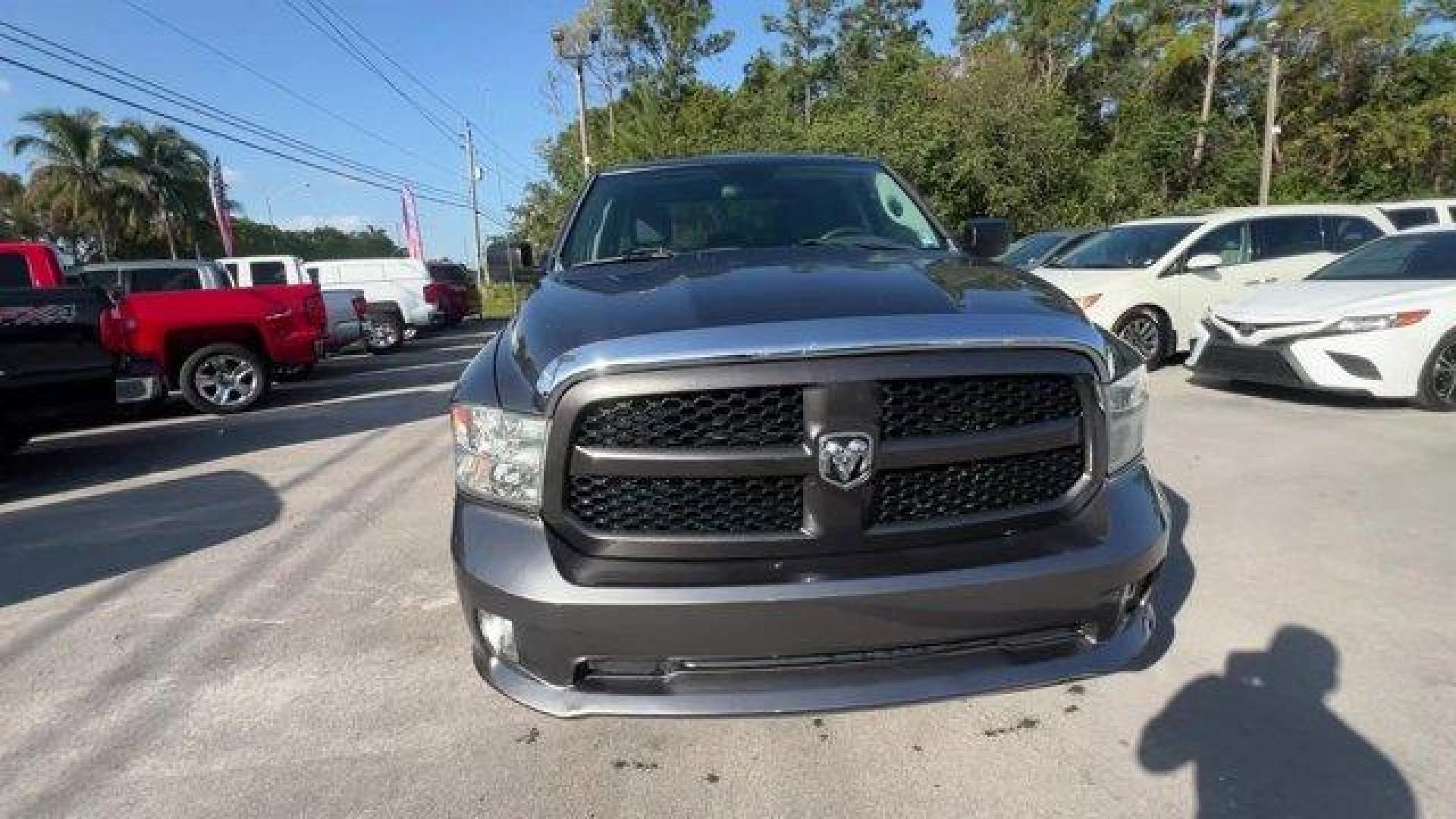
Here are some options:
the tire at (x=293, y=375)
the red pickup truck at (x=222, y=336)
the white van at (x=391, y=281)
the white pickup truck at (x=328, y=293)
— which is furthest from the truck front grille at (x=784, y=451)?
the white van at (x=391, y=281)

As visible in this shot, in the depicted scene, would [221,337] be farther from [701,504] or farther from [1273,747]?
[1273,747]

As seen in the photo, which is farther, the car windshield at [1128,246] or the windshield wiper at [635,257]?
the car windshield at [1128,246]

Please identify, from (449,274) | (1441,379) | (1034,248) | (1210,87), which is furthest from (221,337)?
(1210,87)

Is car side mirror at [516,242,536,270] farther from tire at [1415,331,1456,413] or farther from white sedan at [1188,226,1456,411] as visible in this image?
tire at [1415,331,1456,413]

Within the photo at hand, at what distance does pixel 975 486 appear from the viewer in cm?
219

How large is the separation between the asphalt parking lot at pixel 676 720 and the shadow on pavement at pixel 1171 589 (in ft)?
0.05

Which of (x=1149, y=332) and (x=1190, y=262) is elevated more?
(x=1190, y=262)

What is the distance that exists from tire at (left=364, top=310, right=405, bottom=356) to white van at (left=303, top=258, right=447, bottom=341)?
0.90 ft

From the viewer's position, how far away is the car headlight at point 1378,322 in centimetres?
650

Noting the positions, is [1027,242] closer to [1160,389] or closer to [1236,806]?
[1160,389]

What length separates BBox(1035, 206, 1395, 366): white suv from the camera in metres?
9.20

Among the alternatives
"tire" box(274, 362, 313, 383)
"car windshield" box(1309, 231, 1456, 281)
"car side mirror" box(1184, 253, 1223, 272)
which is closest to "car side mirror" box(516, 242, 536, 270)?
"car windshield" box(1309, 231, 1456, 281)

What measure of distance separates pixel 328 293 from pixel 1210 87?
31.5 metres

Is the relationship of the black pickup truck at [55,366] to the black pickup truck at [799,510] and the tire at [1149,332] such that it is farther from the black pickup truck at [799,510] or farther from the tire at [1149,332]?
the tire at [1149,332]
